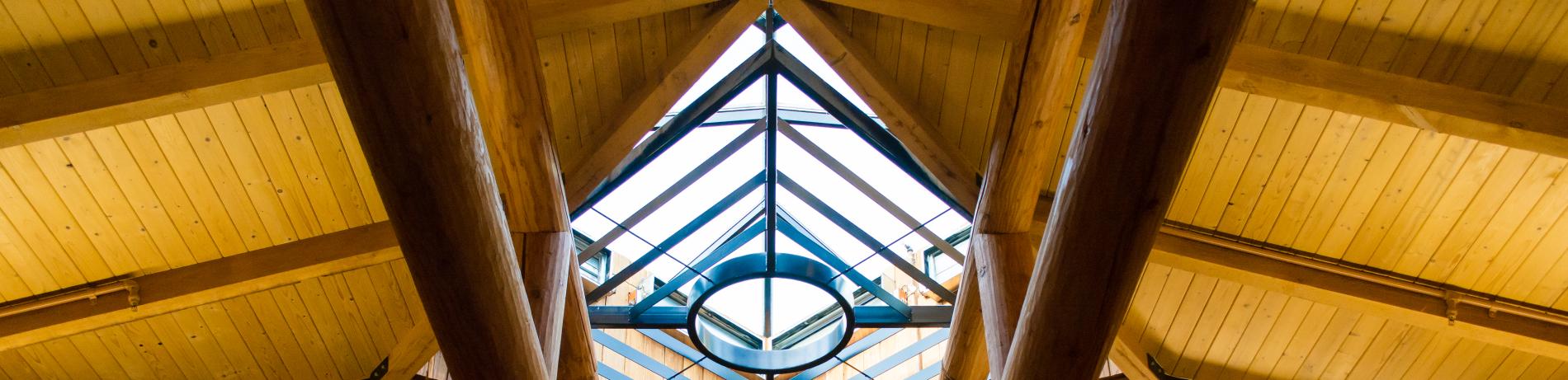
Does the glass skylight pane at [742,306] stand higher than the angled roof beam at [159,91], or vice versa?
the glass skylight pane at [742,306]

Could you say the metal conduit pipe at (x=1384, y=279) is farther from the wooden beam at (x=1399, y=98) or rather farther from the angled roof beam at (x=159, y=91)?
the angled roof beam at (x=159, y=91)

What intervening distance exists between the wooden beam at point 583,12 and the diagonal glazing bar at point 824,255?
1.47 m

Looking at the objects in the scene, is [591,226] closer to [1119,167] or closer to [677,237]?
[677,237]

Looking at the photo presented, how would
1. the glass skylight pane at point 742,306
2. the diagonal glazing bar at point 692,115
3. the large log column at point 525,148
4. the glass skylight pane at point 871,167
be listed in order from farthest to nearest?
the glass skylight pane at point 742,306 < the glass skylight pane at point 871,167 < the diagonal glazing bar at point 692,115 < the large log column at point 525,148

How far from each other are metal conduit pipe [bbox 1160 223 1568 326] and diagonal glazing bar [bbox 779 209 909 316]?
134 centimetres

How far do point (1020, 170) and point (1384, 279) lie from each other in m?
2.33

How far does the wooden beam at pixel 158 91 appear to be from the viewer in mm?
3352

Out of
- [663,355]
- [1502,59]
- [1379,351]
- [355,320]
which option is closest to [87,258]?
[355,320]

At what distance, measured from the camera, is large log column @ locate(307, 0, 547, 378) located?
1.69 m

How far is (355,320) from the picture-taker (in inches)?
210

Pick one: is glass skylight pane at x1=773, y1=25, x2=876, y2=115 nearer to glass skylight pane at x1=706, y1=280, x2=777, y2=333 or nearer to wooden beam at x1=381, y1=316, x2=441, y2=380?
wooden beam at x1=381, y1=316, x2=441, y2=380

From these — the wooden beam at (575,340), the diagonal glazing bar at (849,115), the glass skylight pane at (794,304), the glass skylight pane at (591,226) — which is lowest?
the wooden beam at (575,340)

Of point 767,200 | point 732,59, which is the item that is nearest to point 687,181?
point 767,200

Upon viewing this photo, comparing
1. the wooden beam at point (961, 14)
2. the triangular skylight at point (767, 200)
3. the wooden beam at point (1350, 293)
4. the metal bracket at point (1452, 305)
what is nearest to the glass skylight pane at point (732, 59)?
the triangular skylight at point (767, 200)
